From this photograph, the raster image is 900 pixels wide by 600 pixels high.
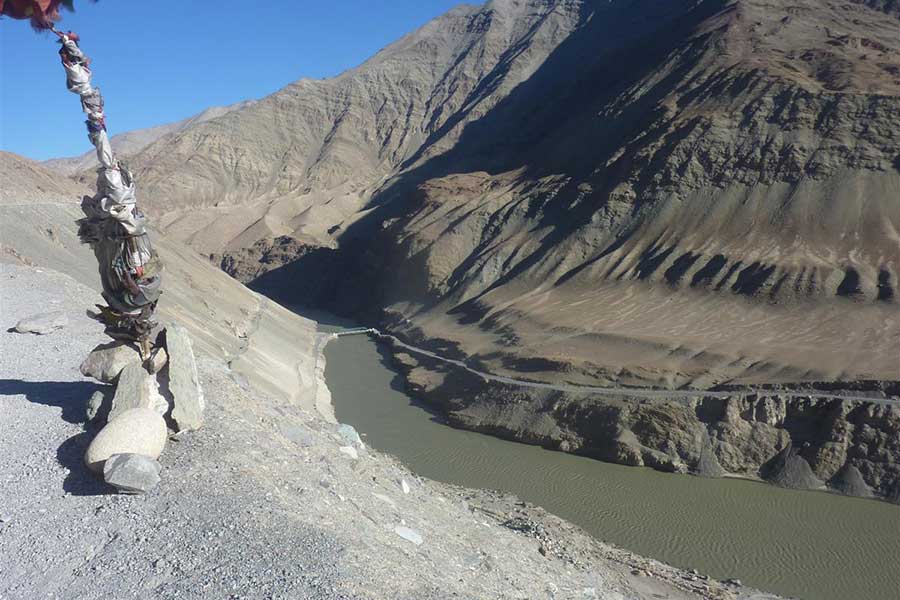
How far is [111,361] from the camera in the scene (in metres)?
7.96

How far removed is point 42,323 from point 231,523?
347 inches

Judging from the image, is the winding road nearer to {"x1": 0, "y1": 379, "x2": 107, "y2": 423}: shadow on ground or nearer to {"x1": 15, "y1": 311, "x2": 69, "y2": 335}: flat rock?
{"x1": 15, "y1": 311, "x2": 69, "y2": 335}: flat rock

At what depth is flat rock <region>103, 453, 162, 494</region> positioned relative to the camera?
257 inches

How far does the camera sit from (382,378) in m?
36.0

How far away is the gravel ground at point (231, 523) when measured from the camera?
19.3ft

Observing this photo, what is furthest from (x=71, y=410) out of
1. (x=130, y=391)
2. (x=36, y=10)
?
(x=36, y=10)

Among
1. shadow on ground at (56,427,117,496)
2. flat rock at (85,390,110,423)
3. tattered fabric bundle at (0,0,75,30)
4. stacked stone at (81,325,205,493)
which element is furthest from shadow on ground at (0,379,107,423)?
tattered fabric bundle at (0,0,75,30)

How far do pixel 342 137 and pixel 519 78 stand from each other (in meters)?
35.5

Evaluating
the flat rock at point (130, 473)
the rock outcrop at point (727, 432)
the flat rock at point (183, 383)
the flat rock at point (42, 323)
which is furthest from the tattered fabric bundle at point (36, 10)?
the rock outcrop at point (727, 432)

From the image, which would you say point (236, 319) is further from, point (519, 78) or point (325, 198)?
point (519, 78)

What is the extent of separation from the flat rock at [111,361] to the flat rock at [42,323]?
568 cm

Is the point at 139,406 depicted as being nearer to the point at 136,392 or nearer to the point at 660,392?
the point at 136,392

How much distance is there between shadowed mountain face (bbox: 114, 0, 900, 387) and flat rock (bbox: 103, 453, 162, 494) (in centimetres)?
2217

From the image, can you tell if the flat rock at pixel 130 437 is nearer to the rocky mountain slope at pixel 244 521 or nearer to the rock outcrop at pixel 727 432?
the rocky mountain slope at pixel 244 521
